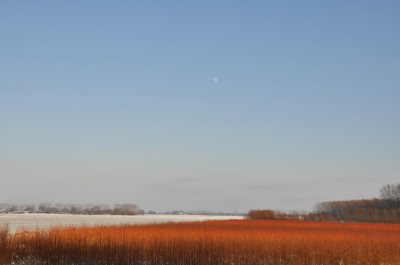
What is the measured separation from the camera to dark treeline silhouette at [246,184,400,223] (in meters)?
55.1

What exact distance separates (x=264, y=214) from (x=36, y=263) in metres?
52.8

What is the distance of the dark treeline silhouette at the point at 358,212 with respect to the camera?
55066mm

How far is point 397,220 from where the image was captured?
51656 millimetres

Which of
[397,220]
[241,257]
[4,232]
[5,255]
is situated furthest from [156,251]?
[397,220]

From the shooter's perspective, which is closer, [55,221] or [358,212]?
[55,221]

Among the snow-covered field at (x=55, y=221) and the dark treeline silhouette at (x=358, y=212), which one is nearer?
the snow-covered field at (x=55, y=221)

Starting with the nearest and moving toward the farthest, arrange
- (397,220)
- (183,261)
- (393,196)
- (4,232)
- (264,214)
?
(183,261), (4,232), (397,220), (264,214), (393,196)

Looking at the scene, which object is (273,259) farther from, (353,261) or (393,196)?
(393,196)

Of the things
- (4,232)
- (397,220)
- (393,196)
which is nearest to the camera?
(4,232)

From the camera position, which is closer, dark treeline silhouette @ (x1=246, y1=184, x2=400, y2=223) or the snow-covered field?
the snow-covered field

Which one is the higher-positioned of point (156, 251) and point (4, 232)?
point (4, 232)

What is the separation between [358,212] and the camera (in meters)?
62.8

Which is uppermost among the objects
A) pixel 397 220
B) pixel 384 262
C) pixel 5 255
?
pixel 5 255

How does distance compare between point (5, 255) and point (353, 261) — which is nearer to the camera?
point (5, 255)
